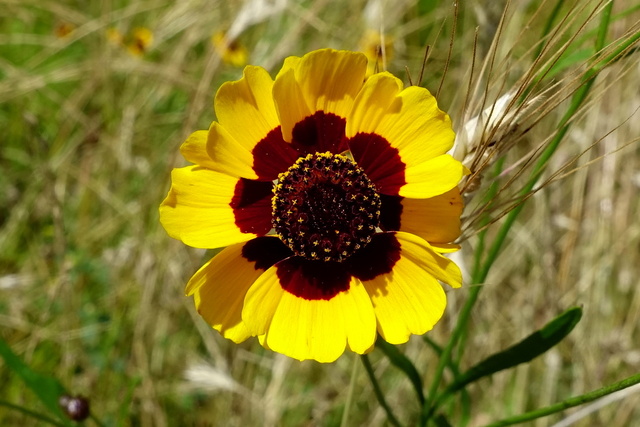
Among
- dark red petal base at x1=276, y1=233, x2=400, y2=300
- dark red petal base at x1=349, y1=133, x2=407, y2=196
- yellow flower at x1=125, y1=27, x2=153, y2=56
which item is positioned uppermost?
yellow flower at x1=125, y1=27, x2=153, y2=56

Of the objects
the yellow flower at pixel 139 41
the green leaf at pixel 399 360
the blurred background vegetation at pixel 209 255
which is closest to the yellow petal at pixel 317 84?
the green leaf at pixel 399 360

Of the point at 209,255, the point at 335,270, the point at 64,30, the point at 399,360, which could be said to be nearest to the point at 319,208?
the point at 335,270

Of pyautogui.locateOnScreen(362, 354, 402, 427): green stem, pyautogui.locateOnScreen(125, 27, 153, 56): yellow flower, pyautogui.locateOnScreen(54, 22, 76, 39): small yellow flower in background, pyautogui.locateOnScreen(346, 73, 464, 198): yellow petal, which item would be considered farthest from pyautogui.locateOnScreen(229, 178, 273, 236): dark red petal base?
pyautogui.locateOnScreen(54, 22, 76, 39): small yellow flower in background

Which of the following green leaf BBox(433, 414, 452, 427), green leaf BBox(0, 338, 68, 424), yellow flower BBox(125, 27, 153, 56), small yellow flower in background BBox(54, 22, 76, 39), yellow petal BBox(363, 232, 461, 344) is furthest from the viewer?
small yellow flower in background BBox(54, 22, 76, 39)

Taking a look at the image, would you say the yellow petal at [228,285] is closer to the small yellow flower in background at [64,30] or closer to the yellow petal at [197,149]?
the yellow petal at [197,149]

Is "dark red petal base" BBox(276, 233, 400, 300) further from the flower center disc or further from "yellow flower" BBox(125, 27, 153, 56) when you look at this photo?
"yellow flower" BBox(125, 27, 153, 56)

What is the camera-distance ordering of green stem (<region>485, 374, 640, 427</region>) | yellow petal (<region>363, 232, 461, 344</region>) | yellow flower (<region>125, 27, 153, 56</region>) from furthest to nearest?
yellow flower (<region>125, 27, 153, 56</region>)
yellow petal (<region>363, 232, 461, 344</region>)
green stem (<region>485, 374, 640, 427</region>)

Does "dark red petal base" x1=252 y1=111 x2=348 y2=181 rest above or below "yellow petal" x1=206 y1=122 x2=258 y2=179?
above

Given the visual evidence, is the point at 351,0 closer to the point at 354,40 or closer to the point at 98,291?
the point at 354,40
